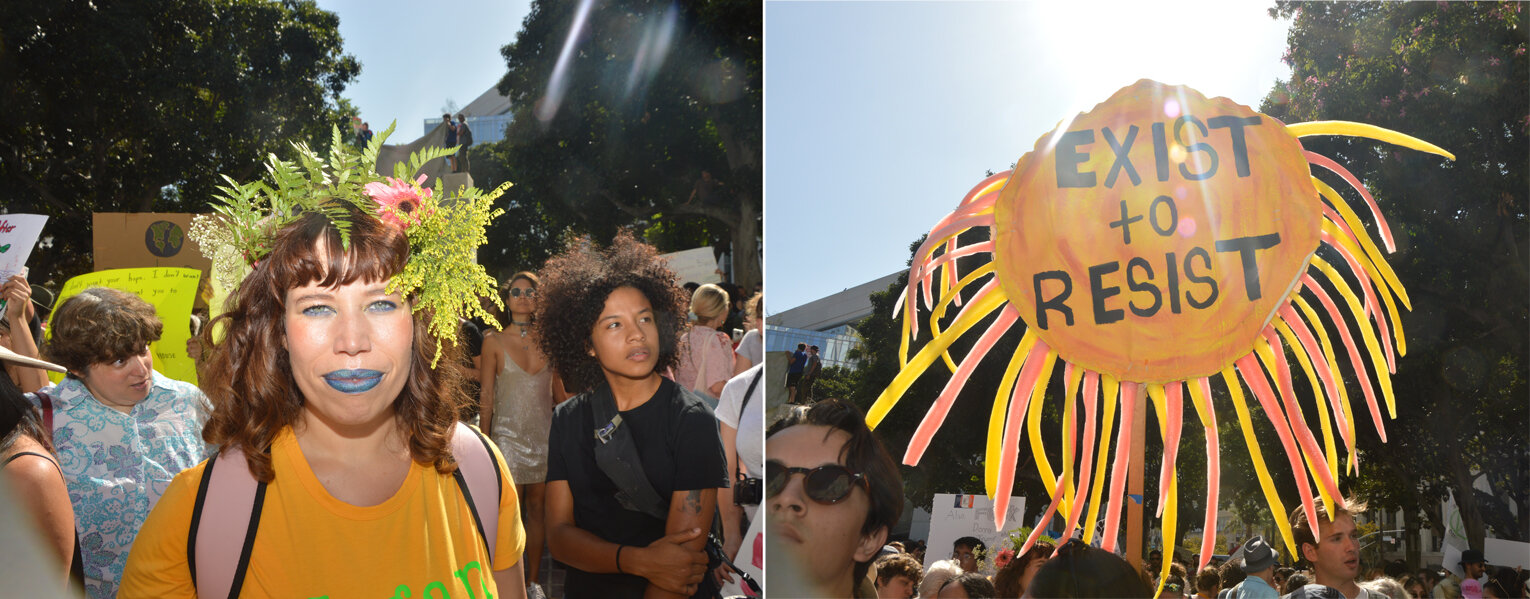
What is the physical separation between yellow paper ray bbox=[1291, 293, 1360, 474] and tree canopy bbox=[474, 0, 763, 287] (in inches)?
182

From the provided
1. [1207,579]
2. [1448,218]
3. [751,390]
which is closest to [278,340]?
[751,390]

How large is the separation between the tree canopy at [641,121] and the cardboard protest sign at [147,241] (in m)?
2.80

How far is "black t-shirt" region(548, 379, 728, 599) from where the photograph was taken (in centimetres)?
262

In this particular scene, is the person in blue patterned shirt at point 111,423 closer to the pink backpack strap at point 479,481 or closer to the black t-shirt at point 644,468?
the black t-shirt at point 644,468

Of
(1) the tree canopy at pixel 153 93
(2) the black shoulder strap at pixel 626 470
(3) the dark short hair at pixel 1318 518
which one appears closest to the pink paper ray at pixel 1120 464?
(3) the dark short hair at pixel 1318 518

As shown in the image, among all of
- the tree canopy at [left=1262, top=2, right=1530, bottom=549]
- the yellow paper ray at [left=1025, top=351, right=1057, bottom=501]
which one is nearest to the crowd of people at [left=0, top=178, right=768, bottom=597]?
the yellow paper ray at [left=1025, top=351, right=1057, bottom=501]

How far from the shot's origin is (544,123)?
765cm

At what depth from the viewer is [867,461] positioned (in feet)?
9.09

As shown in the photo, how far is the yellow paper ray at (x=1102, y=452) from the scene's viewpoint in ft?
8.91

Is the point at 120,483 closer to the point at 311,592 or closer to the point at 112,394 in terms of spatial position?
the point at 112,394

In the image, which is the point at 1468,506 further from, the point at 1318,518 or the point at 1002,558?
the point at 1002,558

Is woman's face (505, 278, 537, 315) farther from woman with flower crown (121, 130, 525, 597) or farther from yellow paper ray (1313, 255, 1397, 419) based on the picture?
yellow paper ray (1313, 255, 1397, 419)

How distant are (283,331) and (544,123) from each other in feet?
20.3

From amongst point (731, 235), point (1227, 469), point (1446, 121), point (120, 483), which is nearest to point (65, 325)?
point (120, 483)
